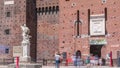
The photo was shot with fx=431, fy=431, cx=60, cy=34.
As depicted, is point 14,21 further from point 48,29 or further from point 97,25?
point 97,25

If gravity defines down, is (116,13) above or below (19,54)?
above

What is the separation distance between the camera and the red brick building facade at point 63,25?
126 feet

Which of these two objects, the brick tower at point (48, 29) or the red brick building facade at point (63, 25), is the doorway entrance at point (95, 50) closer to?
the red brick building facade at point (63, 25)

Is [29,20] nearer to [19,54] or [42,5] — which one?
[42,5]

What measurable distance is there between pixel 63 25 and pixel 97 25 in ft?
12.5

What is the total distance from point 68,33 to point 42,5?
4.89 m

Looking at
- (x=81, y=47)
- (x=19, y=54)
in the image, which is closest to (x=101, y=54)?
(x=81, y=47)

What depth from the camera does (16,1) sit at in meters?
42.6

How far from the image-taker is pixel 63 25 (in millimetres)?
40938

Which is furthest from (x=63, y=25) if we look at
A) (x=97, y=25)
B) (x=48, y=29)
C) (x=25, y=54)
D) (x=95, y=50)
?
(x=25, y=54)

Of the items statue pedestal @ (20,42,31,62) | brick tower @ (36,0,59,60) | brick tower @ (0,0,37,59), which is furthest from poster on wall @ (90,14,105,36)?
statue pedestal @ (20,42,31,62)

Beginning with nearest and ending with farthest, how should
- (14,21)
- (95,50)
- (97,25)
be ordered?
(97,25)
(95,50)
(14,21)

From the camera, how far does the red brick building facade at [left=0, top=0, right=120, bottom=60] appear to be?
3838 cm

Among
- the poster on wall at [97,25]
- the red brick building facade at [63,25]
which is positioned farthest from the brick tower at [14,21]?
the poster on wall at [97,25]
